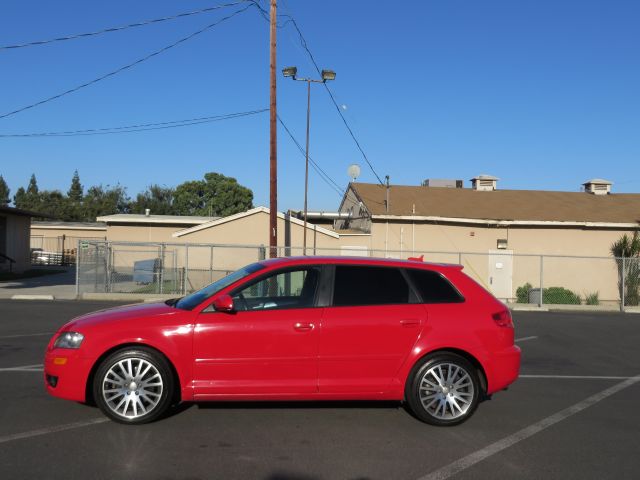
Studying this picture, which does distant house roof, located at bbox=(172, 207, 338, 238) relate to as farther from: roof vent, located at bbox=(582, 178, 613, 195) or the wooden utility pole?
roof vent, located at bbox=(582, 178, 613, 195)

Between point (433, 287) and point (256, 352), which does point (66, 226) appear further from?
point (433, 287)

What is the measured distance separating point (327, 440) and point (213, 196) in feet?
232

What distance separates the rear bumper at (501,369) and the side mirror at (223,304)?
2.57m

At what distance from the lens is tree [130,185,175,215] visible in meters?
74.1

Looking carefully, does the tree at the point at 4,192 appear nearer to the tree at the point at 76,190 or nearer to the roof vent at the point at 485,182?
the tree at the point at 76,190

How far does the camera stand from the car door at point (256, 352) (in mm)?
5402

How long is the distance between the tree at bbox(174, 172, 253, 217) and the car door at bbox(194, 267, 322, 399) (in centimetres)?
6818

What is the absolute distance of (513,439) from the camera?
212 inches

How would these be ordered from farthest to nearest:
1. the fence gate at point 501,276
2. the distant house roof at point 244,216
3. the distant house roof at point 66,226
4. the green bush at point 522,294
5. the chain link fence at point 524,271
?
the distant house roof at point 66,226 → the distant house roof at point 244,216 → the fence gate at point 501,276 → the green bush at point 522,294 → the chain link fence at point 524,271

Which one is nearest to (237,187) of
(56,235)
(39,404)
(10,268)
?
(56,235)

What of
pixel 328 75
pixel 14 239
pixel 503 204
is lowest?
pixel 14 239

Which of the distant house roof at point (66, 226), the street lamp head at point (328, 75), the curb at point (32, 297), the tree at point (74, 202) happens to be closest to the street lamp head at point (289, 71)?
the street lamp head at point (328, 75)

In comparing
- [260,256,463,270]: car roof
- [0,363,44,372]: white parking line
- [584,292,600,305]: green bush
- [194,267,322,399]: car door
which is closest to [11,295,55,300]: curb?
[0,363,44,372]: white parking line

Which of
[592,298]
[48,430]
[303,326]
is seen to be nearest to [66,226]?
[592,298]
